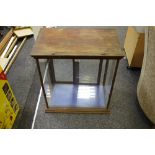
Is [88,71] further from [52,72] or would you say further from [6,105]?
[6,105]

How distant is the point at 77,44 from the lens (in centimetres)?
102

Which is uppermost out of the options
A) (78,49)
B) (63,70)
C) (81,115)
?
(78,49)

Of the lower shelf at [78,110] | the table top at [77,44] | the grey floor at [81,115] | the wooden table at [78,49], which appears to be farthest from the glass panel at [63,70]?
the table top at [77,44]

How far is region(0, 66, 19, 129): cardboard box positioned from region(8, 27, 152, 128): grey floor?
0.36ft

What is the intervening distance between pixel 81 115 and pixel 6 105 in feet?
1.90

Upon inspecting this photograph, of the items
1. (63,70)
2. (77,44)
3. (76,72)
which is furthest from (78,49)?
(63,70)

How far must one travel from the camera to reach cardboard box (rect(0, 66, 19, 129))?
1.08 meters

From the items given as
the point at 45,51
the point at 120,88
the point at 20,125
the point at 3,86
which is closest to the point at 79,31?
the point at 45,51

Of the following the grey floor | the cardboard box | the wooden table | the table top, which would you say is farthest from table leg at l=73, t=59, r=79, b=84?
the cardboard box

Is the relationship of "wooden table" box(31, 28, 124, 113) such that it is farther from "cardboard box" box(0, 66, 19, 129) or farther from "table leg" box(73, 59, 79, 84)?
"cardboard box" box(0, 66, 19, 129)

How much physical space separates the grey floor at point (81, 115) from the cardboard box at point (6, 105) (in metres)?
0.11

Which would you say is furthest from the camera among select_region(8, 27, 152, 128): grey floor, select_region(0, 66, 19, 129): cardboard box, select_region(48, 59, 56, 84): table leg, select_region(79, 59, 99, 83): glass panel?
select_region(79, 59, 99, 83): glass panel

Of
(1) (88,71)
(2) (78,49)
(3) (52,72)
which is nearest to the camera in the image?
(2) (78,49)

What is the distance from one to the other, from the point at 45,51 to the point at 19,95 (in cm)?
73
